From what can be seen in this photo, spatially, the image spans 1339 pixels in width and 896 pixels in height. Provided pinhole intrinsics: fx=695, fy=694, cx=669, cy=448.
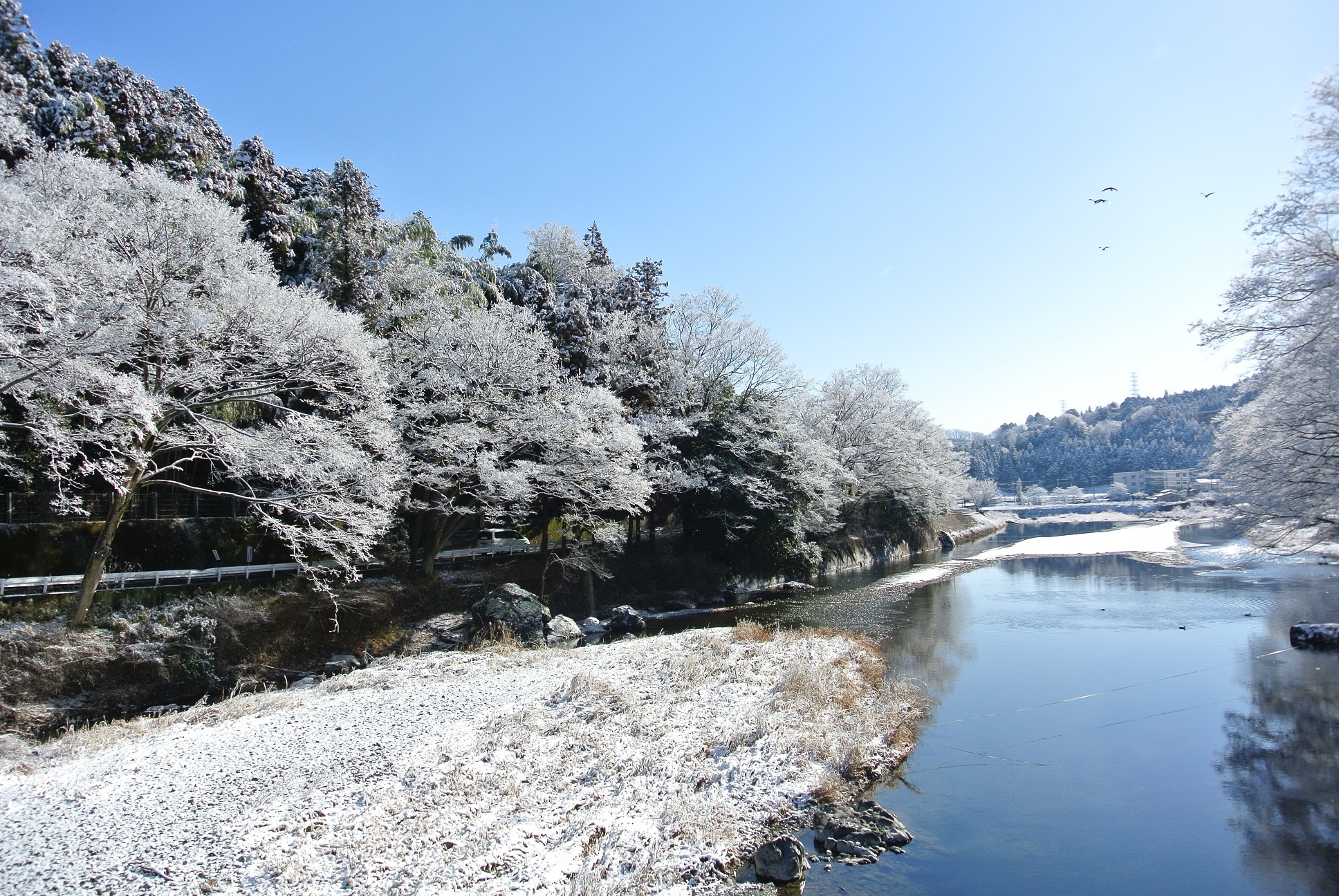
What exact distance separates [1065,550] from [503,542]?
3791 cm

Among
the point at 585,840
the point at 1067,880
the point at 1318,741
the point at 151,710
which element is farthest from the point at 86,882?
the point at 1318,741

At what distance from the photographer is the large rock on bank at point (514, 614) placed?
777 inches

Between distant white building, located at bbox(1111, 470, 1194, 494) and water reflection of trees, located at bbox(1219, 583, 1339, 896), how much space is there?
89.1 m

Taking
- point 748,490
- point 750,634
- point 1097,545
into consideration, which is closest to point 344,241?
point 748,490

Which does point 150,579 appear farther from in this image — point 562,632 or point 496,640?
point 562,632

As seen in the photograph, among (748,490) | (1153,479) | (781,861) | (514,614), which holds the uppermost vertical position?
(1153,479)

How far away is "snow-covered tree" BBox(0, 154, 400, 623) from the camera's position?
12148 mm

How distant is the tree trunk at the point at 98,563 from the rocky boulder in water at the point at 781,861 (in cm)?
1441

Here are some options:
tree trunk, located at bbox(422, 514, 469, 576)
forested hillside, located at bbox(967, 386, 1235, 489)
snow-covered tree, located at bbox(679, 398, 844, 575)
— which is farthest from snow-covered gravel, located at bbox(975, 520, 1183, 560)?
forested hillside, located at bbox(967, 386, 1235, 489)

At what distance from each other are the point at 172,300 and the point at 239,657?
8126 millimetres

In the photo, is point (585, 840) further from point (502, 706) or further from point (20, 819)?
point (20, 819)

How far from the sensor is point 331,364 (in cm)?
1714

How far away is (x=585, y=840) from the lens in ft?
24.8

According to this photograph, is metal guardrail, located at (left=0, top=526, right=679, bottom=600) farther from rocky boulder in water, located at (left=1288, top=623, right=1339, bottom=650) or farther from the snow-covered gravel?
the snow-covered gravel
